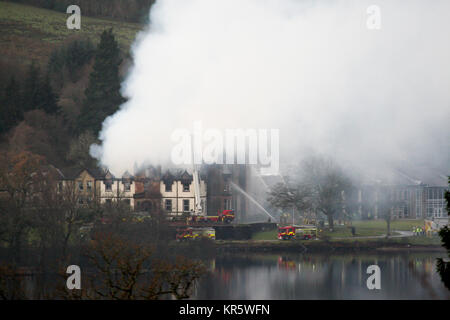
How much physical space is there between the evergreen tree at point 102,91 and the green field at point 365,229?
1325 centimetres

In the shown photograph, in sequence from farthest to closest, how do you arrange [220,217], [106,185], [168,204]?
[106,185], [168,204], [220,217]

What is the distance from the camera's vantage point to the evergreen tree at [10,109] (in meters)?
56.3

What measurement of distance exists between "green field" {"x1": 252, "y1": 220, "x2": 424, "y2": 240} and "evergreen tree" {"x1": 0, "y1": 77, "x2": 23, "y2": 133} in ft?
55.7

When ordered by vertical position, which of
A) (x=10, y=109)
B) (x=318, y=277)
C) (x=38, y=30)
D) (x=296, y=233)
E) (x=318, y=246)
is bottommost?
(x=318, y=277)

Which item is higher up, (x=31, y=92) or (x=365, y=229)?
(x=31, y=92)

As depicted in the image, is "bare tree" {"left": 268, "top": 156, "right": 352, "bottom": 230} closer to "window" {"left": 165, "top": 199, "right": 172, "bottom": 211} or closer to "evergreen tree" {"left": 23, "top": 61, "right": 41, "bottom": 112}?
"window" {"left": 165, "top": 199, "right": 172, "bottom": 211}

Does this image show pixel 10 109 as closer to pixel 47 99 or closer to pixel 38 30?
pixel 47 99

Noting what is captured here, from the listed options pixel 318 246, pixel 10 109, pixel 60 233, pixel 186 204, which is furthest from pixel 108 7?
pixel 60 233

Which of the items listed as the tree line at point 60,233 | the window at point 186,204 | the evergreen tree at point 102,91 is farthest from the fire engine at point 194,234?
the evergreen tree at point 102,91

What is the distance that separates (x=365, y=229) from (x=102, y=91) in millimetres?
17535

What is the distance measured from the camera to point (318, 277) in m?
38.7

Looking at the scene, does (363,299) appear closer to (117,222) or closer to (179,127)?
(117,222)

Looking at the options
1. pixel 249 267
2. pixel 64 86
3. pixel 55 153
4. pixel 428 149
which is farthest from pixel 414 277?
pixel 64 86
